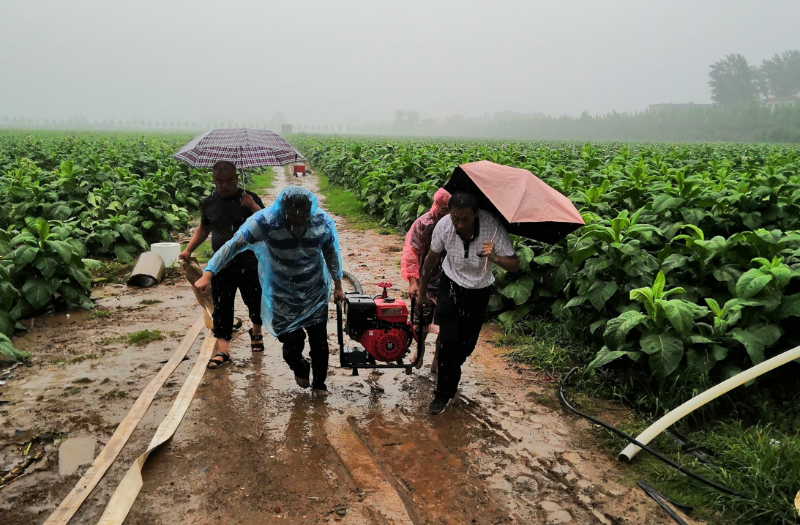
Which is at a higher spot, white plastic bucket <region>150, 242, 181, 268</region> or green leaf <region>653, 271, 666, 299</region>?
green leaf <region>653, 271, 666, 299</region>

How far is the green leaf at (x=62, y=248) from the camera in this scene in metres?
6.29

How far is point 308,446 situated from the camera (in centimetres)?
393

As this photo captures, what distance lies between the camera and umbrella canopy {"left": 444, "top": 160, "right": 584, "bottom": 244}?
358cm

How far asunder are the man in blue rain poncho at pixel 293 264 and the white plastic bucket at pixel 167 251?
4.65m

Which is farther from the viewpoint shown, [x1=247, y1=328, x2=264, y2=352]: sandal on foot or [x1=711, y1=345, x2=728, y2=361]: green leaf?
[x1=247, y1=328, x2=264, y2=352]: sandal on foot

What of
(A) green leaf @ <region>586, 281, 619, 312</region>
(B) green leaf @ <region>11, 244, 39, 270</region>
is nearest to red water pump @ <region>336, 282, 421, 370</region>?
(A) green leaf @ <region>586, 281, 619, 312</region>

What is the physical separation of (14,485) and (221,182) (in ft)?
8.72

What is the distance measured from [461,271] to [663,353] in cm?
151

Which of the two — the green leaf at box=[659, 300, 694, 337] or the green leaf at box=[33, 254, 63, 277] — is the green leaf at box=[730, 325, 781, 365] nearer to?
the green leaf at box=[659, 300, 694, 337]

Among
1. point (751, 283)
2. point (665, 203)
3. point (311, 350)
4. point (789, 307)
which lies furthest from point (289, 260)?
point (665, 203)

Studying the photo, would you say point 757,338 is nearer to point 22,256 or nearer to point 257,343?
point 257,343

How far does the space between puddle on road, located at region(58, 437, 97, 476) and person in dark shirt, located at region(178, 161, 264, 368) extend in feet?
4.56

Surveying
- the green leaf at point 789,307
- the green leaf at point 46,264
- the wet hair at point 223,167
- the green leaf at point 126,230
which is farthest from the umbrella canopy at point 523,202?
the green leaf at point 126,230

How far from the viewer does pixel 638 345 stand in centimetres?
457
